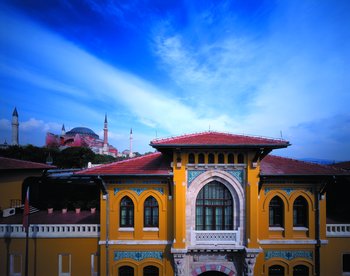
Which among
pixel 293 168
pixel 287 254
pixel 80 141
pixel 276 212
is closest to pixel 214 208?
pixel 276 212

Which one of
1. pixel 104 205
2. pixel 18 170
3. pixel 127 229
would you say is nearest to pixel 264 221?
pixel 127 229

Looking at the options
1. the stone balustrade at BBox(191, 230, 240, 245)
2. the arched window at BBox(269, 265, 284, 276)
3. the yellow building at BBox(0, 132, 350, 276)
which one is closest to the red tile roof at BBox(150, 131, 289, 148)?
the yellow building at BBox(0, 132, 350, 276)

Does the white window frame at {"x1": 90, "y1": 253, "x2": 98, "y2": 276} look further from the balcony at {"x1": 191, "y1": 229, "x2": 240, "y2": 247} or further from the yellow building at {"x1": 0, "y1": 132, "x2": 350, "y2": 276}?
the balcony at {"x1": 191, "y1": 229, "x2": 240, "y2": 247}

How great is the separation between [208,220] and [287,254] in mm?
5059

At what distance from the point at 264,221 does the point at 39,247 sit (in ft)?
44.2

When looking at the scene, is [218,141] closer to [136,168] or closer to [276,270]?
[136,168]

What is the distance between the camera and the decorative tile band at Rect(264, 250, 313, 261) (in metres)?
11.6

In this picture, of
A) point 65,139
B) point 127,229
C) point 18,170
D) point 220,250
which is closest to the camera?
point 220,250

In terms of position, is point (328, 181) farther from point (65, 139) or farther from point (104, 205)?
point (65, 139)

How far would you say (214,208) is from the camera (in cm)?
1141

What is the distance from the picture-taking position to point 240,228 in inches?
436

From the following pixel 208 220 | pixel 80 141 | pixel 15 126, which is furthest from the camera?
pixel 80 141

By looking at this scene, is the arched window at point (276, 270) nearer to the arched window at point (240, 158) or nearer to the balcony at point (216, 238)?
the balcony at point (216, 238)

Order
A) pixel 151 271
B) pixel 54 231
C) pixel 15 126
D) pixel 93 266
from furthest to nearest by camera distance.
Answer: pixel 15 126
pixel 54 231
pixel 93 266
pixel 151 271
